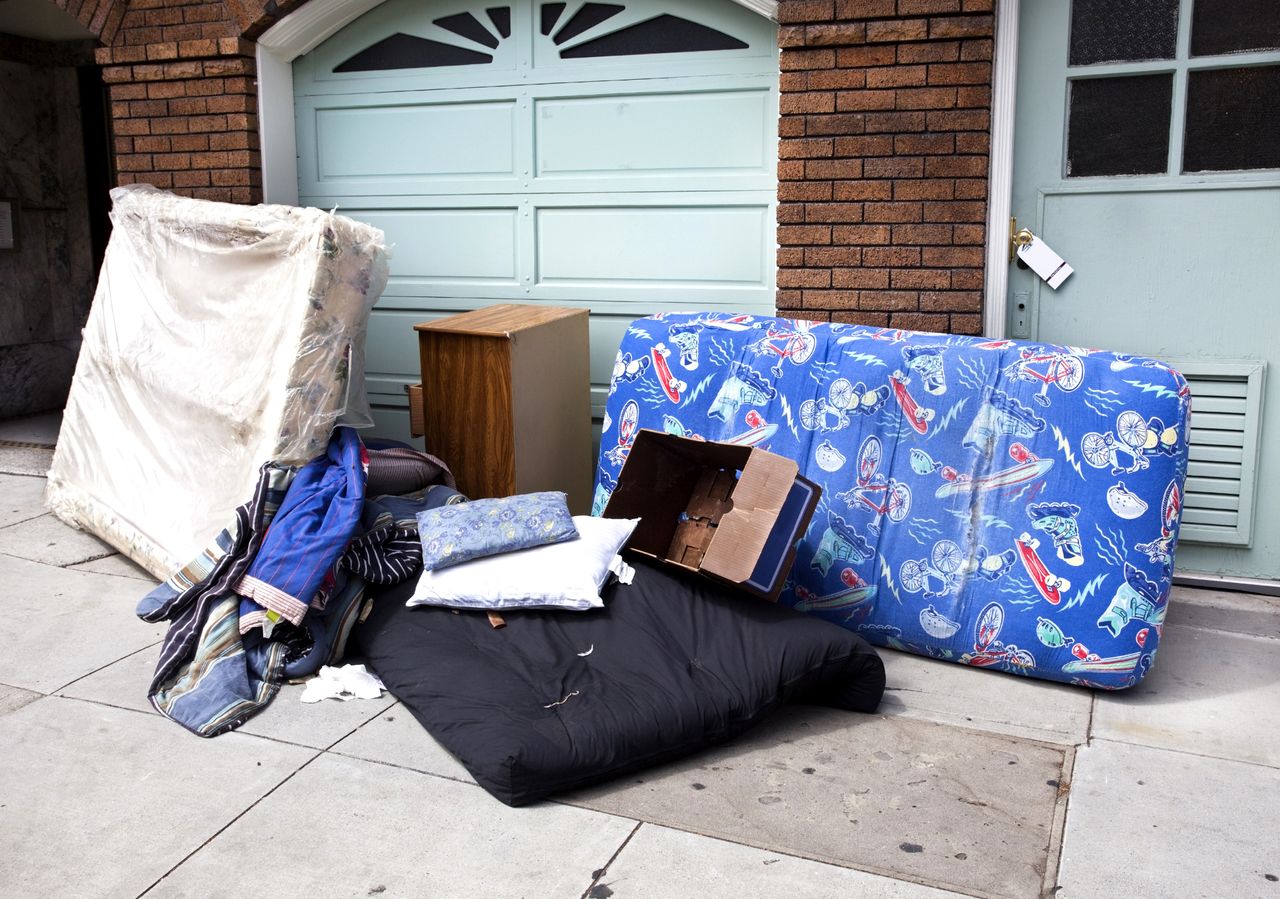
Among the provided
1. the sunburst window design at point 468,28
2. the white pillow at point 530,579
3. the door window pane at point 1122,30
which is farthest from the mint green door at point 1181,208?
the sunburst window design at point 468,28

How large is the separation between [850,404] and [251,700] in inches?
89.0

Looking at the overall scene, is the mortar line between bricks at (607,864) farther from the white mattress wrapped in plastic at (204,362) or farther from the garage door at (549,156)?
the garage door at (549,156)

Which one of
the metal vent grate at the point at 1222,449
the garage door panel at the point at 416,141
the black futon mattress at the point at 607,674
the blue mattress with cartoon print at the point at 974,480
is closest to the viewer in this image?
the black futon mattress at the point at 607,674

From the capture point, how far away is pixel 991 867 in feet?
8.99

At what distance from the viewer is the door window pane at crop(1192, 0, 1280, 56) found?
4199mm

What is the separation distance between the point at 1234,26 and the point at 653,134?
238 centimetres

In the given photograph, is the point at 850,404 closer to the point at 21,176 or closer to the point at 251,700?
the point at 251,700

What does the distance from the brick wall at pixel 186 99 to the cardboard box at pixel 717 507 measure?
3.04 metres

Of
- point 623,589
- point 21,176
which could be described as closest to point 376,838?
point 623,589

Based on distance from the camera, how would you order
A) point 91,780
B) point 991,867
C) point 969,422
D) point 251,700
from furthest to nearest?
point 969,422, point 251,700, point 91,780, point 991,867

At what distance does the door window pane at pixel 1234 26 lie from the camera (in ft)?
13.8

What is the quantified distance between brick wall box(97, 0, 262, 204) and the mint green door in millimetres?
3774

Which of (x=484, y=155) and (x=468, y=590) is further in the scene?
(x=484, y=155)

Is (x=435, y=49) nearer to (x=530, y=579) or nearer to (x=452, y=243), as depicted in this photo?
(x=452, y=243)
